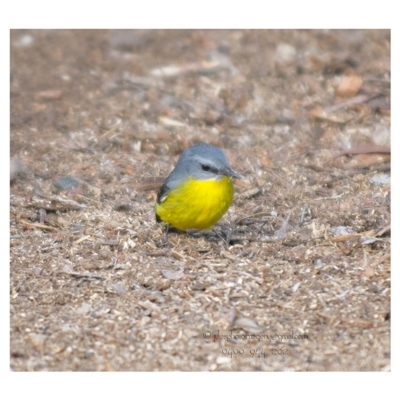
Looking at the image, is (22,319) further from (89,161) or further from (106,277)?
(89,161)

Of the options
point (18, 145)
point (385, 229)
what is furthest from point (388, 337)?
point (18, 145)

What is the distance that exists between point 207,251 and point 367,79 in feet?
17.6

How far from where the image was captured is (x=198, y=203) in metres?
8.48

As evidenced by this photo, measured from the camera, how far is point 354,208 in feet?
30.8

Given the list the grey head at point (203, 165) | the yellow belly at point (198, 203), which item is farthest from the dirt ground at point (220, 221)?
the grey head at point (203, 165)

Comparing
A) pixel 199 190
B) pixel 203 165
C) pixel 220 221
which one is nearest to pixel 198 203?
pixel 199 190

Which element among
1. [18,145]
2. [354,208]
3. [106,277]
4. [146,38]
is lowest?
[106,277]

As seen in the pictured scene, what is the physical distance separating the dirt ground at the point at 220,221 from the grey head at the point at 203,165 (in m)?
0.77

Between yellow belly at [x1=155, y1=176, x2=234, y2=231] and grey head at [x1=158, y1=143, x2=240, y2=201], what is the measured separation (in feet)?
0.23

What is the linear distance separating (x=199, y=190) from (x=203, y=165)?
283mm

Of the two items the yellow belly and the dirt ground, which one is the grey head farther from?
the dirt ground

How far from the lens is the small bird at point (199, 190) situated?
8.44 meters

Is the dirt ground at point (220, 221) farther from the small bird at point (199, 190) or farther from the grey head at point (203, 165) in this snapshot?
the grey head at point (203, 165)

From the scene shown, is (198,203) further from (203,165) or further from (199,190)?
(203,165)
